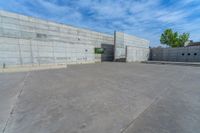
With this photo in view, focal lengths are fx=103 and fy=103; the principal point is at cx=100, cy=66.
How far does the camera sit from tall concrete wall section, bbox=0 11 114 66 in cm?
1017

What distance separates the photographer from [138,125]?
1965 millimetres

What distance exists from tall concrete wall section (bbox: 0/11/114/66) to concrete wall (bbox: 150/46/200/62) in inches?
700

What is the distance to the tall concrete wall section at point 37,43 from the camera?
10.2 metres

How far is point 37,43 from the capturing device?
38.8ft

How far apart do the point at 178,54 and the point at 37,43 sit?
27.0 metres

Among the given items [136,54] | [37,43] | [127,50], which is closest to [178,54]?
[136,54]

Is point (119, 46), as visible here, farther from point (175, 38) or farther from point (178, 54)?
point (175, 38)

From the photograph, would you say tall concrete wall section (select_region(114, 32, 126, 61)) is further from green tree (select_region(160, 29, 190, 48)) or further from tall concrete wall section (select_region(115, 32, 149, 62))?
green tree (select_region(160, 29, 190, 48))

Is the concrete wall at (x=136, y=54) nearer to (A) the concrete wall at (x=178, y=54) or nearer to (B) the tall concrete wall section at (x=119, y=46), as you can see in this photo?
(B) the tall concrete wall section at (x=119, y=46)

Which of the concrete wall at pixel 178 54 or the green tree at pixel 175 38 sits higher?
the green tree at pixel 175 38

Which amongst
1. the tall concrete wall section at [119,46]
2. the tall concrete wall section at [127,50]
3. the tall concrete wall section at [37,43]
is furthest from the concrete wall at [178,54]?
the tall concrete wall section at [37,43]

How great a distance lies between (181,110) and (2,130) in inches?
149

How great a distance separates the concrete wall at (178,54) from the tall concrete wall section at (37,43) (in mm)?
17793

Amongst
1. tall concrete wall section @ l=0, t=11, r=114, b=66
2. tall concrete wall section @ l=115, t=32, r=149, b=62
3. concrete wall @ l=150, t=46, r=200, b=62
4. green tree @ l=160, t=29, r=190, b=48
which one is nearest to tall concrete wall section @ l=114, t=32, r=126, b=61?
tall concrete wall section @ l=115, t=32, r=149, b=62
